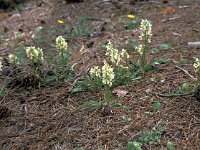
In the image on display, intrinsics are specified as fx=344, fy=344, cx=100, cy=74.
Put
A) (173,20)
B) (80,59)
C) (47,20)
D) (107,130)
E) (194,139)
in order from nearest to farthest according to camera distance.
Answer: (194,139), (107,130), (80,59), (173,20), (47,20)

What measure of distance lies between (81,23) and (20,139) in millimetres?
3334

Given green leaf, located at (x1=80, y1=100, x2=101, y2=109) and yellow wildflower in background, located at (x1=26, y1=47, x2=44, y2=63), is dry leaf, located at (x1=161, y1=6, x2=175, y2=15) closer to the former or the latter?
yellow wildflower in background, located at (x1=26, y1=47, x2=44, y2=63)

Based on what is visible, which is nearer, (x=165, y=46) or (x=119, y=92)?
(x=119, y=92)

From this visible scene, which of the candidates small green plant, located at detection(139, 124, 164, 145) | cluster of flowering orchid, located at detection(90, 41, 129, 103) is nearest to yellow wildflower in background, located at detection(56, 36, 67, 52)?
cluster of flowering orchid, located at detection(90, 41, 129, 103)

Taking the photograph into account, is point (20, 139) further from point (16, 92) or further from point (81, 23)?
point (81, 23)

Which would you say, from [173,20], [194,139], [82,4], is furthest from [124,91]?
[82,4]

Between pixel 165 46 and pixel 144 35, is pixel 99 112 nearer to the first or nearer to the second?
pixel 144 35

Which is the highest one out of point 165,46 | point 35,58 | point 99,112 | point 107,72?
point 107,72

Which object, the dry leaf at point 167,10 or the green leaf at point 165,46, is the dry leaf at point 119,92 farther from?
the dry leaf at point 167,10

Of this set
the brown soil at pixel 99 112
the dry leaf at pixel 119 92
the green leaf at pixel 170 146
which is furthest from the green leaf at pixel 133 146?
the dry leaf at pixel 119 92

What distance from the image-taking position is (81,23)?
597 centimetres

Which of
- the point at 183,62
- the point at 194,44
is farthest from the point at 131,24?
the point at 183,62

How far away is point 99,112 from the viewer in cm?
321

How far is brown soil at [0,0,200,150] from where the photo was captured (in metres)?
2.86
